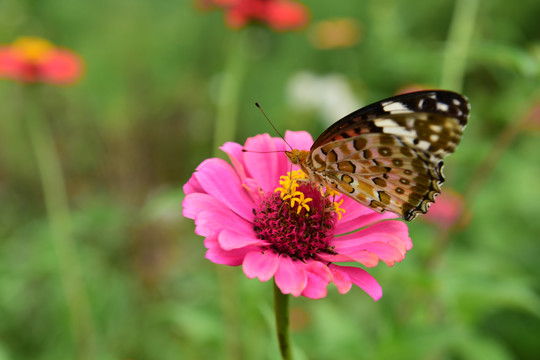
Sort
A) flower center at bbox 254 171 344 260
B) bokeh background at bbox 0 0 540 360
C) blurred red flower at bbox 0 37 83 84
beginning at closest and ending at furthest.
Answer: flower center at bbox 254 171 344 260 < bokeh background at bbox 0 0 540 360 < blurred red flower at bbox 0 37 83 84

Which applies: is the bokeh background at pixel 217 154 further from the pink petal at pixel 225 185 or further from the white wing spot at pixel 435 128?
the white wing spot at pixel 435 128

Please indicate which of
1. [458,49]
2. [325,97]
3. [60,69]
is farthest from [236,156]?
[325,97]

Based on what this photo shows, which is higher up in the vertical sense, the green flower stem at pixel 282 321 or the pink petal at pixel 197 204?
the pink petal at pixel 197 204

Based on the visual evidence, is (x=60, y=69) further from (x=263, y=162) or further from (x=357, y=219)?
(x=357, y=219)

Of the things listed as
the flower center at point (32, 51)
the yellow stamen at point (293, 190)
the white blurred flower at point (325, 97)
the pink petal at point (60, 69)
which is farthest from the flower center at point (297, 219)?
the white blurred flower at point (325, 97)

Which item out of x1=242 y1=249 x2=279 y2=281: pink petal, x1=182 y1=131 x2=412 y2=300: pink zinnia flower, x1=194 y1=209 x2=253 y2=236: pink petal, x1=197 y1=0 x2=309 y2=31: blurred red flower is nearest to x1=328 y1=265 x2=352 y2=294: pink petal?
x1=182 y1=131 x2=412 y2=300: pink zinnia flower

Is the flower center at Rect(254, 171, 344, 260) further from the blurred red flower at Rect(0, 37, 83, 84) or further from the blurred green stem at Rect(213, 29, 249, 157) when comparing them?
the blurred red flower at Rect(0, 37, 83, 84)
